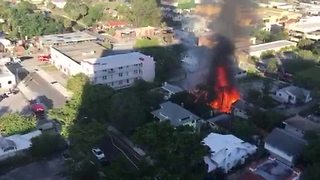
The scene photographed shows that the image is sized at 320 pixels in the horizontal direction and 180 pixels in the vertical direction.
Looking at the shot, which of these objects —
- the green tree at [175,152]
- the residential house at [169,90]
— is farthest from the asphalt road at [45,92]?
the green tree at [175,152]

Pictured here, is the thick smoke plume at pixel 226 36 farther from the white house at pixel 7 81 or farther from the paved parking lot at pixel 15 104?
the white house at pixel 7 81

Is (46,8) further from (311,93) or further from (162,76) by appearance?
(311,93)

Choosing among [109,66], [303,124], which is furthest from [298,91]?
[109,66]

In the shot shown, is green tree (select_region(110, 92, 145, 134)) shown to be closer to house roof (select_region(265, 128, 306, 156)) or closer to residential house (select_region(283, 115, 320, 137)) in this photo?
house roof (select_region(265, 128, 306, 156))

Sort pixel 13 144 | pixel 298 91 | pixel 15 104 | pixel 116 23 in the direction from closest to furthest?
pixel 13 144 < pixel 15 104 < pixel 298 91 < pixel 116 23

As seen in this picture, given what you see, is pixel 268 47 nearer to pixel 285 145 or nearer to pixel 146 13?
pixel 146 13

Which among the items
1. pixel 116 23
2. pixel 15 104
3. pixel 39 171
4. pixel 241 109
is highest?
pixel 116 23

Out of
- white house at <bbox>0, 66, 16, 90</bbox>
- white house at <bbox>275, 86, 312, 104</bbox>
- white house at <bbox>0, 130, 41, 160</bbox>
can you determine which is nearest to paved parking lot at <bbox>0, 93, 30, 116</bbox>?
white house at <bbox>0, 66, 16, 90</bbox>
